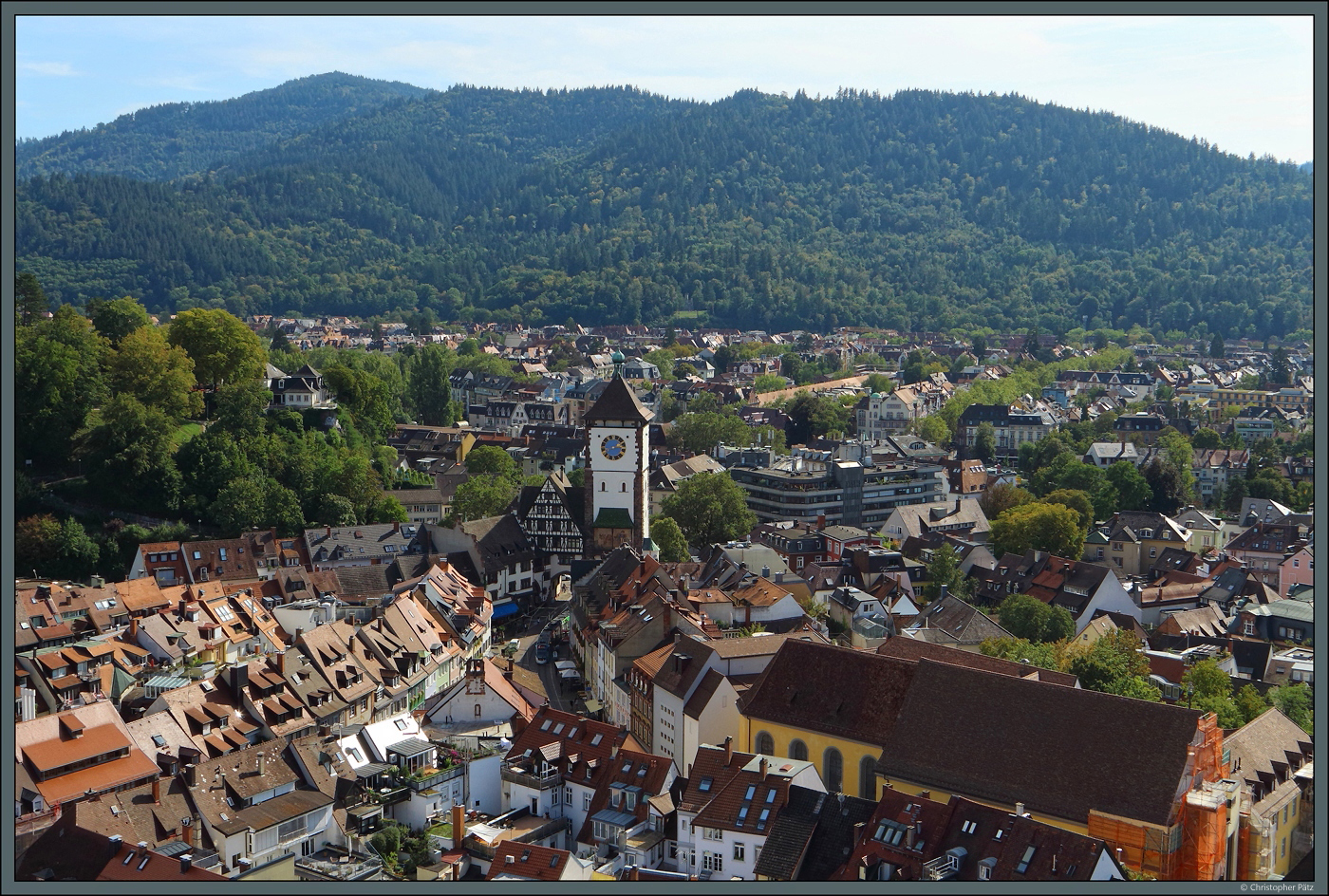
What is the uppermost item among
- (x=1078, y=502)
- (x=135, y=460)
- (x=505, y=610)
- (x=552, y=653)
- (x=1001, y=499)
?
(x=135, y=460)

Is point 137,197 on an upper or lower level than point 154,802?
upper

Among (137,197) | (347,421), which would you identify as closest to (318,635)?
(347,421)

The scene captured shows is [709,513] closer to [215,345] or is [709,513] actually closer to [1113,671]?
[215,345]

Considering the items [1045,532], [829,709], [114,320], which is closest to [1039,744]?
[829,709]

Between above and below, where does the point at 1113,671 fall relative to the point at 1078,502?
above

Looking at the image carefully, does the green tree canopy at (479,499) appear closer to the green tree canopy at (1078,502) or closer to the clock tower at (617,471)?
the clock tower at (617,471)

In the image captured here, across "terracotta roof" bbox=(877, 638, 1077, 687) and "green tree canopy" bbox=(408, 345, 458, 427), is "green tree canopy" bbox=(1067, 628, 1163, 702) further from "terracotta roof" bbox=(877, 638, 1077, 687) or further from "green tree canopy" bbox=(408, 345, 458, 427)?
"green tree canopy" bbox=(408, 345, 458, 427)

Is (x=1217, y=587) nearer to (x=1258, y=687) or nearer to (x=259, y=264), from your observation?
(x=1258, y=687)
